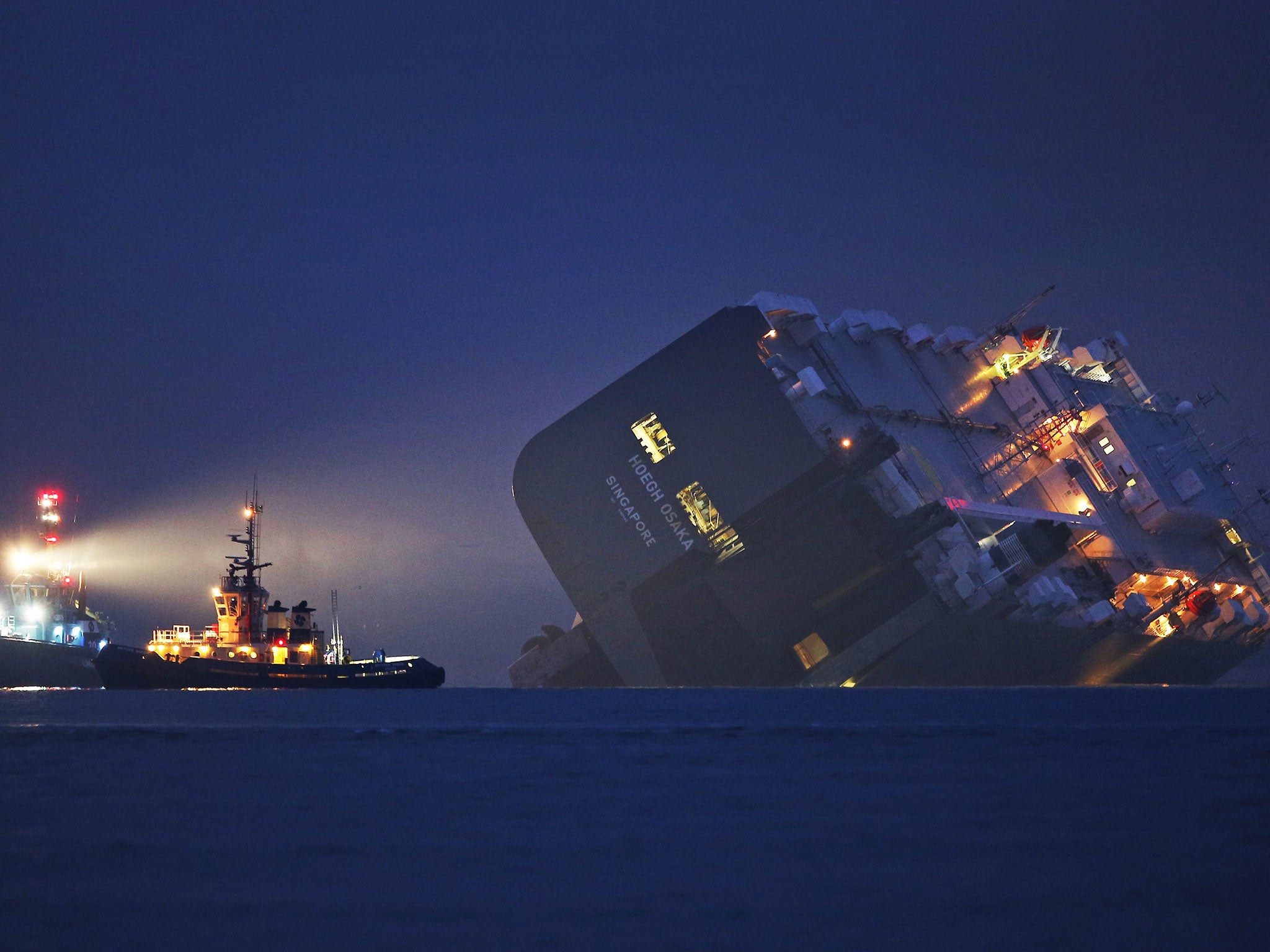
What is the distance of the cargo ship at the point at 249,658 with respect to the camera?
5322cm

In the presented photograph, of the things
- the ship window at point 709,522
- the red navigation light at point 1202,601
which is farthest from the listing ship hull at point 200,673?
the red navigation light at point 1202,601

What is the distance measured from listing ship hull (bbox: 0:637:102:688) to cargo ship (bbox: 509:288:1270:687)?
39.7 meters

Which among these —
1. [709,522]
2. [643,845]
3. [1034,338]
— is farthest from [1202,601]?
[643,845]

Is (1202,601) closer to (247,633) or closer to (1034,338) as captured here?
(1034,338)

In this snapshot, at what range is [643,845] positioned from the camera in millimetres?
8164

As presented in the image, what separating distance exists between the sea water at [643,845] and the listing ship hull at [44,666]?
182 feet

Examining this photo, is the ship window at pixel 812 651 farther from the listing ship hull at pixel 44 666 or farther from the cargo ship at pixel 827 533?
the listing ship hull at pixel 44 666

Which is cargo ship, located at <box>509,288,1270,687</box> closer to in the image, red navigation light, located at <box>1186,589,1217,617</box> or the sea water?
red navigation light, located at <box>1186,589,1217,617</box>

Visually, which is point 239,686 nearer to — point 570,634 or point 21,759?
point 570,634

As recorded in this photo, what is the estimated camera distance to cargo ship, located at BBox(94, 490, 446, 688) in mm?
53219

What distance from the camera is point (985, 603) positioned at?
3212 centimetres

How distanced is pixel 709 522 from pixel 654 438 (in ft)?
9.29

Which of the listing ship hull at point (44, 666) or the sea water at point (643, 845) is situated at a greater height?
the listing ship hull at point (44, 666)

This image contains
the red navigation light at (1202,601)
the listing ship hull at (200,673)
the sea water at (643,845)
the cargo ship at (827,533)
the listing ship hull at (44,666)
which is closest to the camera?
the sea water at (643,845)
